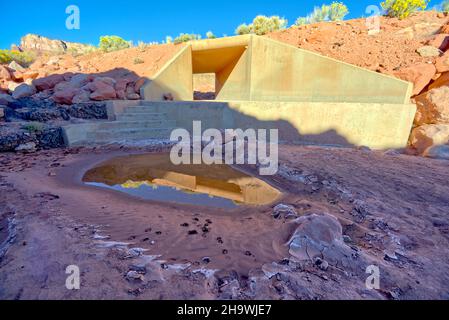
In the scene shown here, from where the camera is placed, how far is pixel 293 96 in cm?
888

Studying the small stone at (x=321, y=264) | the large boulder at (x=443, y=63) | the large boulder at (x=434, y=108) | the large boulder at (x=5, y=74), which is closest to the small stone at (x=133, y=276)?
the small stone at (x=321, y=264)

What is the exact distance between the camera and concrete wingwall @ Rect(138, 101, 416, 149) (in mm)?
6434

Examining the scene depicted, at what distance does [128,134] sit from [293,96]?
6.80 metres

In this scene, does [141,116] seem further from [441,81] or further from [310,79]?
[441,81]

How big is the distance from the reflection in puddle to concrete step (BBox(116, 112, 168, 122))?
3010mm

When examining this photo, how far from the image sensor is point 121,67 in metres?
14.1

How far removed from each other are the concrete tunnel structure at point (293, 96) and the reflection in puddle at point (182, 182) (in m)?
3.41

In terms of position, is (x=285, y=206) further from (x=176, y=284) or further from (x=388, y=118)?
(x=388, y=118)

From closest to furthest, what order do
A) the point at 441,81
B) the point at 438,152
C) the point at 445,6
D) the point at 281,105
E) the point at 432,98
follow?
1. the point at 438,152
2. the point at 432,98
3. the point at 441,81
4. the point at 281,105
5. the point at 445,6

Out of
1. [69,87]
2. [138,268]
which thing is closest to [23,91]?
[69,87]

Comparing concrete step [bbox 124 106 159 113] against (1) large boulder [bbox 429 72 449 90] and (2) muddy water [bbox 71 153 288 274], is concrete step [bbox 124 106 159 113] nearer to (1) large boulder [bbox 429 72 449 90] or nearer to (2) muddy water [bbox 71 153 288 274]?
(2) muddy water [bbox 71 153 288 274]

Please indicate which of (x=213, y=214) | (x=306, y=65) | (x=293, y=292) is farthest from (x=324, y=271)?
(x=306, y=65)

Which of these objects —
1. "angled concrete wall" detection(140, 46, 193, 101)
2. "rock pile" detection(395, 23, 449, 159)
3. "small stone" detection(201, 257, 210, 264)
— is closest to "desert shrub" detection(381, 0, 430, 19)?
"rock pile" detection(395, 23, 449, 159)
